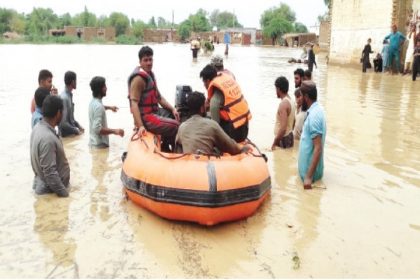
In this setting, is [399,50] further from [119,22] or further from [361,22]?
[119,22]

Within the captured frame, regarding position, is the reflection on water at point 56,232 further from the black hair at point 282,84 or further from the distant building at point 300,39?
the distant building at point 300,39

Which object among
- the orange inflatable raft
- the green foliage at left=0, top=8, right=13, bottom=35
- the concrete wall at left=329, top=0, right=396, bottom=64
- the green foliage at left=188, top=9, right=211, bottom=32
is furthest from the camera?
the green foliage at left=188, top=9, right=211, bottom=32

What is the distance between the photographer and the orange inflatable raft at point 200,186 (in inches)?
152

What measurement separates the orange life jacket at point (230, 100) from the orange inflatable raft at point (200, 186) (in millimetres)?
1100

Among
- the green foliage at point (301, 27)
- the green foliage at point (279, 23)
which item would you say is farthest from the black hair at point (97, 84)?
the green foliage at point (301, 27)

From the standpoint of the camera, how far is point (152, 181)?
409 centimetres

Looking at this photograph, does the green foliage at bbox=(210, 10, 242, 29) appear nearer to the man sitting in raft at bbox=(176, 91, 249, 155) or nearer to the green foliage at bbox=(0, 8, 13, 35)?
the green foliage at bbox=(0, 8, 13, 35)

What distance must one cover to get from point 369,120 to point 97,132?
5131 millimetres

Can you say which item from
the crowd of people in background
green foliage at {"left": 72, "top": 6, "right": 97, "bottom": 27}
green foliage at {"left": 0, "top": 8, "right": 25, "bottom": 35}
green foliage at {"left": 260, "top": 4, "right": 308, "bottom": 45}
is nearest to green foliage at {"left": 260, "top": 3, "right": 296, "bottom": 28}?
green foliage at {"left": 260, "top": 4, "right": 308, "bottom": 45}

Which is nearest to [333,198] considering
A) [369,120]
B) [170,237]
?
[170,237]

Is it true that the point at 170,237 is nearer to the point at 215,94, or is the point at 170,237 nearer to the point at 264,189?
the point at 264,189

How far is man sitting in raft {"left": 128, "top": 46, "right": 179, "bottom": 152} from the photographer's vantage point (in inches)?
215

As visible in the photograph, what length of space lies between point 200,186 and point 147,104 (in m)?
2.07

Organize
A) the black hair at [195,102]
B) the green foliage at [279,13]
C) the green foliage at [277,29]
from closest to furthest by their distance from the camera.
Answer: the black hair at [195,102] → the green foliage at [277,29] → the green foliage at [279,13]
